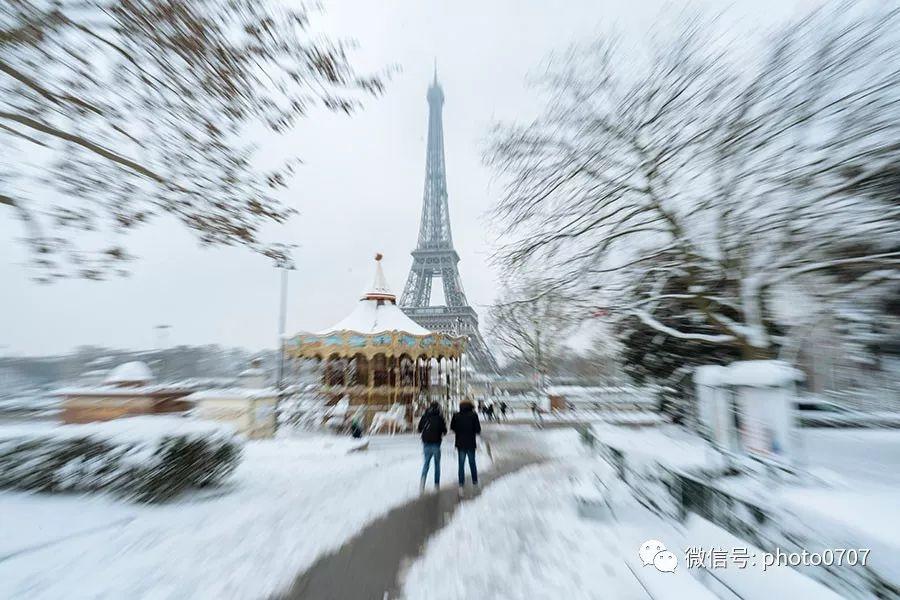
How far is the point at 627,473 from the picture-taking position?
6.25 metres

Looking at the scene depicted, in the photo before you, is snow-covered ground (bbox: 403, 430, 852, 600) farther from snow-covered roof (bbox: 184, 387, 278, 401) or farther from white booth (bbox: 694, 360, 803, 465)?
snow-covered roof (bbox: 184, 387, 278, 401)

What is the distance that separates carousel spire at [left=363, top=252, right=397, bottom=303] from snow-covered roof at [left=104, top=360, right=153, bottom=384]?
26.5 feet

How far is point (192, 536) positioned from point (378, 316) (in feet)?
38.6

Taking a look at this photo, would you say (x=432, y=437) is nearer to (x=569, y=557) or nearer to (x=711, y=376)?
(x=569, y=557)

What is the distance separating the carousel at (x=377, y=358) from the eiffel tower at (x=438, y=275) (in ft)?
63.0

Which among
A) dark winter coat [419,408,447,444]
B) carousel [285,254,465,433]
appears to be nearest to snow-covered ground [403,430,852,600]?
dark winter coat [419,408,447,444]

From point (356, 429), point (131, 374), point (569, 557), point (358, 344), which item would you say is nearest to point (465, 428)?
point (569, 557)

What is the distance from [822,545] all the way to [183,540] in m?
5.37

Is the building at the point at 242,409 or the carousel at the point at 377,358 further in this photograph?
the carousel at the point at 377,358

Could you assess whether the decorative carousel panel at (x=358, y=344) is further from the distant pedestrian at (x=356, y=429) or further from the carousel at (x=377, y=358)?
the distant pedestrian at (x=356, y=429)

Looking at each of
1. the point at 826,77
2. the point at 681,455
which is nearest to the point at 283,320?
the point at 681,455

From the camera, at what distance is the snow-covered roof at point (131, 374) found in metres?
15.2

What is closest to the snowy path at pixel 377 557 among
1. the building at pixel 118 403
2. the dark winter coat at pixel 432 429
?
the dark winter coat at pixel 432 429

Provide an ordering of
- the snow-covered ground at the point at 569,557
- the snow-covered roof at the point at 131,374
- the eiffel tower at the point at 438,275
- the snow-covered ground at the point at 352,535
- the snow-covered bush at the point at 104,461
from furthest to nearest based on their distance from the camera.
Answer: the eiffel tower at the point at 438,275, the snow-covered roof at the point at 131,374, the snow-covered bush at the point at 104,461, the snow-covered ground at the point at 352,535, the snow-covered ground at the point at 569,557
